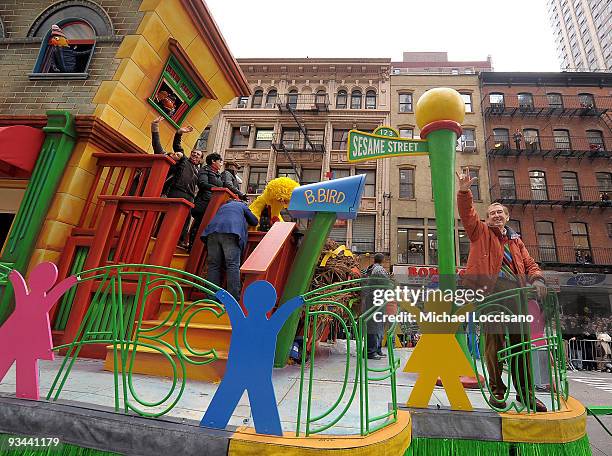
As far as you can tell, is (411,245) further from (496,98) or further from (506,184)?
(496,98)

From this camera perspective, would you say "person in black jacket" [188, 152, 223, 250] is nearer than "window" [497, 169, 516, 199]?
Yes

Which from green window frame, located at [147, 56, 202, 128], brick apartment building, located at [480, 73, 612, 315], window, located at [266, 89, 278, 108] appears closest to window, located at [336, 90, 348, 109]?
window, located at [266, 89, 278, 108]

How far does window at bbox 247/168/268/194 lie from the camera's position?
2130cm

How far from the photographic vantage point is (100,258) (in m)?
3.72

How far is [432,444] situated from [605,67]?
5436cm

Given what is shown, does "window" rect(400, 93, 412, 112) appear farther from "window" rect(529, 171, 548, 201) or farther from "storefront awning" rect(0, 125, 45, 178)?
"storefront awning" rect(0, 125, 45, 178)

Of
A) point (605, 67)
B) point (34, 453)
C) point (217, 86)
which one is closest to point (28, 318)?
point (34, 453)

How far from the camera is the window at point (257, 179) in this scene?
21.3 m

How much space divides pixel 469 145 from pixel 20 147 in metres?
22.2

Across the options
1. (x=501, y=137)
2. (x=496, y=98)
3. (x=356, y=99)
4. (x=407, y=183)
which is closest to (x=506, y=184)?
(x=501, y=137)

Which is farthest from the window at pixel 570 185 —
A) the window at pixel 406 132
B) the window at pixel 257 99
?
the window at pixel 257 99

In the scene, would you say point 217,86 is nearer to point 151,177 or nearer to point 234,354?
point 151,177

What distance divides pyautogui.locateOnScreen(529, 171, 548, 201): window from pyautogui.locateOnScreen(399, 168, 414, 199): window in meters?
6.99

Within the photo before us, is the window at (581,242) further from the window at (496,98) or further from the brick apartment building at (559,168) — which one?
the window at (496,98)
